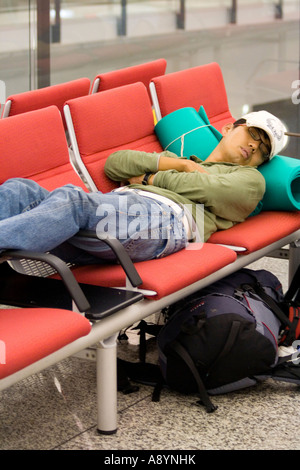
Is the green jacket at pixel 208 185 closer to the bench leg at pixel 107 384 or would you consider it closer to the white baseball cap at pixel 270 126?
the white baseball cap at pixel 270 126

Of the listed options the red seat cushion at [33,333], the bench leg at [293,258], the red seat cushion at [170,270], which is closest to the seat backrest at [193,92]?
the bench leg at [293,258]

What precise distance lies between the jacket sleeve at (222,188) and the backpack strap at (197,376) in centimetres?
68

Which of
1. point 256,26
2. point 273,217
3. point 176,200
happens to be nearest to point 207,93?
point 273,217

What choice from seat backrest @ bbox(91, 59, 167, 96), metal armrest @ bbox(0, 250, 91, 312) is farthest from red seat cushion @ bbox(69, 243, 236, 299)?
seat backrest @ bbox(91, 59, 167, 96)

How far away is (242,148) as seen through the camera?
3.57 m

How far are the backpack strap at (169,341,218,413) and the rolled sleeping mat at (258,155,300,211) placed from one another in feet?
3.53

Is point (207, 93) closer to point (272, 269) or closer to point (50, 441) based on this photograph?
point (272, 269)

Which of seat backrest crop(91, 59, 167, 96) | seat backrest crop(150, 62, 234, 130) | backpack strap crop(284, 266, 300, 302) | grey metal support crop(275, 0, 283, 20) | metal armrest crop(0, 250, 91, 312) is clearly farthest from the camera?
grey metal support crop(275, 0, 283, 20)

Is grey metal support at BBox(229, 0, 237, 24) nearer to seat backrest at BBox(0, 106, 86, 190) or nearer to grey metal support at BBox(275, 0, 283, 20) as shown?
grey metal support at BBox(275, 0, 283, 20)

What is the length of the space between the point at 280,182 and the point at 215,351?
41.2 inches

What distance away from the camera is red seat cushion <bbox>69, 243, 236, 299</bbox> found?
274cm

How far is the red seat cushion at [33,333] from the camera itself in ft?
6.94

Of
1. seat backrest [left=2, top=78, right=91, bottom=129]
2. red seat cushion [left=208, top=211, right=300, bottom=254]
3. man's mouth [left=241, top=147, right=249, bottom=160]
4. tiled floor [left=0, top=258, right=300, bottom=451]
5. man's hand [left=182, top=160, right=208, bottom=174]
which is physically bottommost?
tiled floor [left=0, top=258, right=300, bottom=451]

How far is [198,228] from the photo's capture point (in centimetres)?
322
